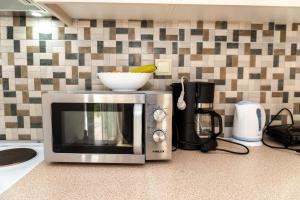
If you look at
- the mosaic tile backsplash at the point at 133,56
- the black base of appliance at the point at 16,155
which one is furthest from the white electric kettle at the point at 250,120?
the black base of appliance at the point at 16,155

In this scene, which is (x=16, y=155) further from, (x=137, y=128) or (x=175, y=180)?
(x=175, y=180)

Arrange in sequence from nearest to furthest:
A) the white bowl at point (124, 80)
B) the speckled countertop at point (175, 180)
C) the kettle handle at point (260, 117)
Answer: the speckled countertop at point (175, 180)
the white bowl at point (124, 80)
the kettle handle at point (260, 117)

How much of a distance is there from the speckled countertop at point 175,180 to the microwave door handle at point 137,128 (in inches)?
2.7

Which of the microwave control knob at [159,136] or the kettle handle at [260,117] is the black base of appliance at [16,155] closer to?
the microwave control knob at [159,136]

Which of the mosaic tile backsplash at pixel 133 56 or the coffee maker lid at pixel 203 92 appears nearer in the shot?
the coffee maker lid at pixel 203 92

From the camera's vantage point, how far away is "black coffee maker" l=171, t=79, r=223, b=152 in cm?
92

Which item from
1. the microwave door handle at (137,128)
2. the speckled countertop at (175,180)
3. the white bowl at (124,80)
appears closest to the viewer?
the speckled countertop at (175,180)

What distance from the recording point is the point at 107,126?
32.0 inches

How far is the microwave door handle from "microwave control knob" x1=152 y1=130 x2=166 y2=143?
1.9 inches

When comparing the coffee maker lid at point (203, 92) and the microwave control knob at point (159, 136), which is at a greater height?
the coffee maker lid at point (203, 92)

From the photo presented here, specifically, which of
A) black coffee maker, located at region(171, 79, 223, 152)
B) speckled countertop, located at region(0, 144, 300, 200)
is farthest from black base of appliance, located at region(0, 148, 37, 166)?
black coffee maker, located at region(171, 79, 223, 152)

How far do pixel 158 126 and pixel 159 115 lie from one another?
4 cm

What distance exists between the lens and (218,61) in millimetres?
1104

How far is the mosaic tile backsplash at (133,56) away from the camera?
1.07 m
